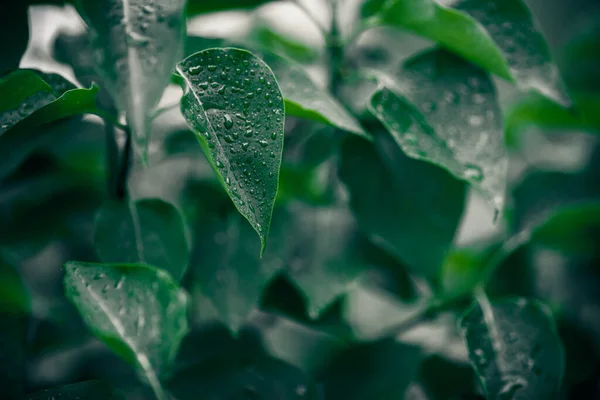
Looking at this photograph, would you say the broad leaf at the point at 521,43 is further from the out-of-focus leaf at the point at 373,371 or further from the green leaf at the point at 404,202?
the out-of-focus leaf at the point at 373,371

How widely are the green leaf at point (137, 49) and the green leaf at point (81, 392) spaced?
0.19 m

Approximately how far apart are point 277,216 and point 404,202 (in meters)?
0.14

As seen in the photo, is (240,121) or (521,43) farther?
(521,43)

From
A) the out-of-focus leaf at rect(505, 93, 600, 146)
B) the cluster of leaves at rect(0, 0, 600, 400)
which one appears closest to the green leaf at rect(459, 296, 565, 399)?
the cluster of leaves at rect(0, 0, 600, 400)

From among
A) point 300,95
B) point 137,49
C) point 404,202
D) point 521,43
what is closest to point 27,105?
point 137,49

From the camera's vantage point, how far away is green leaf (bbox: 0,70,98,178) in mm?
369

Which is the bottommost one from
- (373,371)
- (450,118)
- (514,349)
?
(373,371)

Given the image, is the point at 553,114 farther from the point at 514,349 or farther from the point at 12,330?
the point at 12,330

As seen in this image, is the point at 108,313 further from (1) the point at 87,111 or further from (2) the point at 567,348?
(2) the point at 567,348

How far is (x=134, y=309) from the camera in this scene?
0.36 metres

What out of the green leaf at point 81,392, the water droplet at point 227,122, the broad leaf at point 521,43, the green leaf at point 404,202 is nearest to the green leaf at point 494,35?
the broad leaf at point 521,43

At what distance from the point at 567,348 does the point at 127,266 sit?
56cm

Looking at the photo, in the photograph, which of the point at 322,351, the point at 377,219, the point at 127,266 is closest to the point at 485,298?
the point at 377,219

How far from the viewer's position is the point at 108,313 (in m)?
0.35
